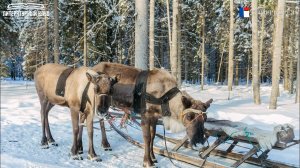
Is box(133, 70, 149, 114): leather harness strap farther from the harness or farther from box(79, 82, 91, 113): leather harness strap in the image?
box(79, 82, 91, 113): leather harness strap

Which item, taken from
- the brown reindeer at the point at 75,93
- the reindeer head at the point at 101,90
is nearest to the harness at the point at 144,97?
the reindeer head at the point at 101,90

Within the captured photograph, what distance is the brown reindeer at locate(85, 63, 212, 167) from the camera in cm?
654

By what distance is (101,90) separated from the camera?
675 cm

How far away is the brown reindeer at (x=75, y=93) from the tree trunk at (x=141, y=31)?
2.75 meters

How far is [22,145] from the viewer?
839 centimetres

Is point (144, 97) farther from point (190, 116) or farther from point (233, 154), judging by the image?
point (233, 154)

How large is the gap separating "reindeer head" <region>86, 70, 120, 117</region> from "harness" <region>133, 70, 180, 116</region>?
2.17ft

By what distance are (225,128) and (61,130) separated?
191 inches

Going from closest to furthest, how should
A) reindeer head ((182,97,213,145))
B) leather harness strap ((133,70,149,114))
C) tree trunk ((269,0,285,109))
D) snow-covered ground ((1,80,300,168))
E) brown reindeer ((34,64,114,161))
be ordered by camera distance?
reindeer head ((182,97,213,145)) < brown reindeer ((34,64,114,161)) < snow-covered ground ((1,80,300,168)) < leather harness strap ((133,70,149,114)) < tree trunk ((269,0,285,109))

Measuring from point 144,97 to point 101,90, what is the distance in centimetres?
97

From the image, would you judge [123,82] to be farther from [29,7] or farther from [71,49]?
[71,49]

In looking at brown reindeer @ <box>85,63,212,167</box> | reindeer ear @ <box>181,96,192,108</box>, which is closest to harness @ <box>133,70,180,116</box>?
brown reindeer @ <box>85,63,212,167</box>

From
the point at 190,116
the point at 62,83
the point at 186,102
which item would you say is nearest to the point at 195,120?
the point at 190,116

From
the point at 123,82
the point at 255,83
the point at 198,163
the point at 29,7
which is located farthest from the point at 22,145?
the point at 29,7
